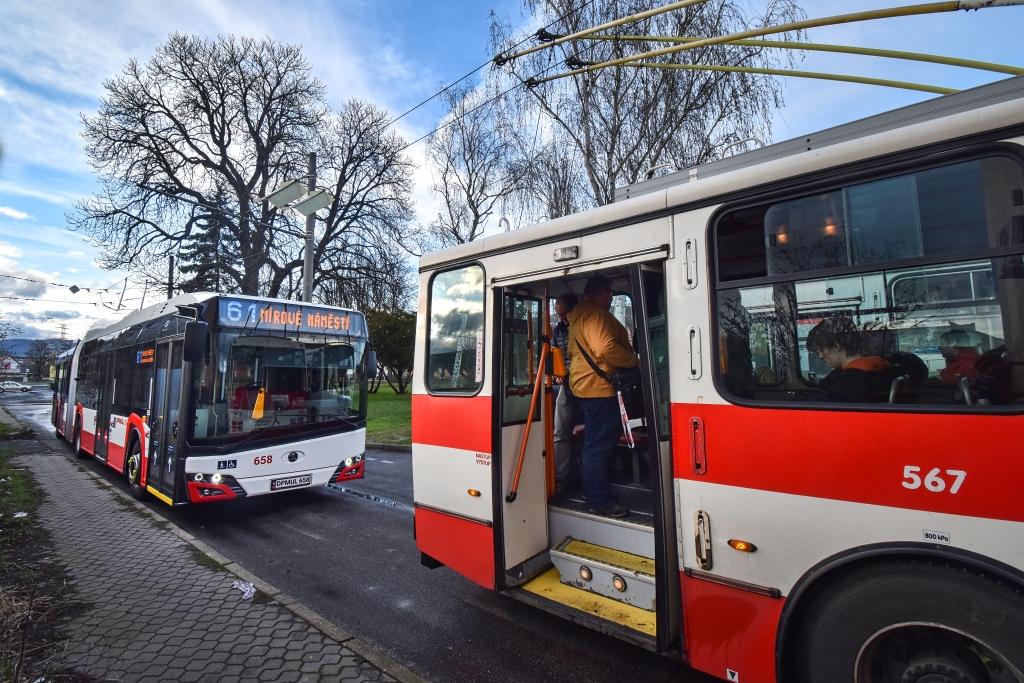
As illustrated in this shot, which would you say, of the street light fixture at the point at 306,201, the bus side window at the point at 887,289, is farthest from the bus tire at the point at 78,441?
the bus side window at the point at 887,289

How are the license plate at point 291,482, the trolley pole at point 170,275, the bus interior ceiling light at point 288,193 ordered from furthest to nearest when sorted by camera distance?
the trolley pole at point 170,275 < the bus interior ceiling light at point 288,193 < the license plate at point 291,482

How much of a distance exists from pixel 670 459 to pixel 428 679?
2047 mm

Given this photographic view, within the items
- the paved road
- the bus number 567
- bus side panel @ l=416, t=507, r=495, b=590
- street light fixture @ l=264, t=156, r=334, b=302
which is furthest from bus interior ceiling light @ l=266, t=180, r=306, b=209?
the bus number 567

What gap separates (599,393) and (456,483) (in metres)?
1.32

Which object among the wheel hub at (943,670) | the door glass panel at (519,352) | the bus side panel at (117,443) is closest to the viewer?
the wheel hub at (943,670)

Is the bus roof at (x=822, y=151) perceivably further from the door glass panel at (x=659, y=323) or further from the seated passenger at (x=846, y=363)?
the seated passenger at (x=846, y=363)

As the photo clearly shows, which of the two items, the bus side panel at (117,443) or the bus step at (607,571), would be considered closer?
the bus step at (607,571)

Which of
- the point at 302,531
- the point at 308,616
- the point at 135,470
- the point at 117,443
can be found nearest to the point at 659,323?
the point at 308,616

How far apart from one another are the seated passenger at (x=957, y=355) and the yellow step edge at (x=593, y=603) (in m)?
2.02

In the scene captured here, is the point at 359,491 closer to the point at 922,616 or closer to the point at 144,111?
the point at 922,616

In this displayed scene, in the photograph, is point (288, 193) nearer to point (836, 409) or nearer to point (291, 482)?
point (291, 482)

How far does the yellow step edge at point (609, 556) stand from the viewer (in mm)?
3395

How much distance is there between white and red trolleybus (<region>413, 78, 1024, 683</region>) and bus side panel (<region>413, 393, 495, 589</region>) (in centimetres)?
73

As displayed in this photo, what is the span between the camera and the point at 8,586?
14.0 ft
